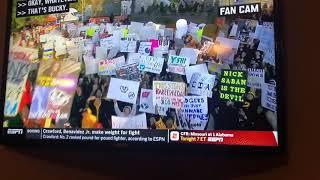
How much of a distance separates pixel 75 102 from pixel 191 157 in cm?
53

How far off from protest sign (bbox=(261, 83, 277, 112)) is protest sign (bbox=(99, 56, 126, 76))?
1.85 feet

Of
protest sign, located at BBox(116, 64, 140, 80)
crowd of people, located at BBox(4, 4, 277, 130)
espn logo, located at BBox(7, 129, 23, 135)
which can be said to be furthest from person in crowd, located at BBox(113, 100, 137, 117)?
espn logo, located at BBox(7, 129, 23, 135)

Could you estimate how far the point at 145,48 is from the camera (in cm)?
175

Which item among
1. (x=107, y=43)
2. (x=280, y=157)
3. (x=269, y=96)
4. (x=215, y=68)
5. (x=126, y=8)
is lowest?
(x=280, y=157)

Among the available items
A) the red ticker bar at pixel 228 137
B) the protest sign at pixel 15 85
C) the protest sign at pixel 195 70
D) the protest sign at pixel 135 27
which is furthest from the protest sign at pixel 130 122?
the protest sign at pixel 15 85

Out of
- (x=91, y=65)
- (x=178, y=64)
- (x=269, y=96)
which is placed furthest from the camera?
(x=91, y=65)

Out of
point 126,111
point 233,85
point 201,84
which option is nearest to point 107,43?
point 126,111

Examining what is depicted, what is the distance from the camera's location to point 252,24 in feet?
5.41

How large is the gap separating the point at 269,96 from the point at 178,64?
0.37 meters

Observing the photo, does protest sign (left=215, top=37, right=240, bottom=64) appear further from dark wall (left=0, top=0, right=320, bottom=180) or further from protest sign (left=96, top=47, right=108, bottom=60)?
protest sign (left=96, top=47, right=108, bottom=60)

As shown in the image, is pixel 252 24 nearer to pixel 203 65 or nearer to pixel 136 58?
pixel 203 65

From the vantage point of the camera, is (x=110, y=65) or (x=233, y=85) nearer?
(x=233, y=85)

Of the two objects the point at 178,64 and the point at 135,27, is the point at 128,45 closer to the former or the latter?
the point at 135,27

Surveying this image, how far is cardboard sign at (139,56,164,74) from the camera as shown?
172 centimetres
